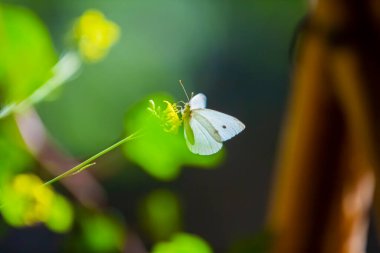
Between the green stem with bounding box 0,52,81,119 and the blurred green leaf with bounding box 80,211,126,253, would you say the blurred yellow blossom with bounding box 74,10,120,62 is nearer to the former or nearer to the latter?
the green stem with bounding box 0,52,81,119

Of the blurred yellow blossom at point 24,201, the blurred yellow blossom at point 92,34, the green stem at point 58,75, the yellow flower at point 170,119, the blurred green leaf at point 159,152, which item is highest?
the blurred yellow blossom at point 92,34

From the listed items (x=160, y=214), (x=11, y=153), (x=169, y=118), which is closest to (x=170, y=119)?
(x=169, y=118)

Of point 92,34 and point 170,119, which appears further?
point 92,34

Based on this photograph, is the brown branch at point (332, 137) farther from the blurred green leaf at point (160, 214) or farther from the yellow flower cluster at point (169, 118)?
the yellow flower cluster at point (169, 118)

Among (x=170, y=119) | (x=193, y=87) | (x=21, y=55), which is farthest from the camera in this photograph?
(x=193, y=87)

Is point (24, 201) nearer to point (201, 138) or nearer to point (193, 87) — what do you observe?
point (201, 138)

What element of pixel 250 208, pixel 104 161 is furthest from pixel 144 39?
pixel 250 208

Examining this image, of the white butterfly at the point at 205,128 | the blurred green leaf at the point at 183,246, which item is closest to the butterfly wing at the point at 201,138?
the white butterfly at the point at 205,128

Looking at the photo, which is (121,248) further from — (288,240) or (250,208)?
(250,208)
